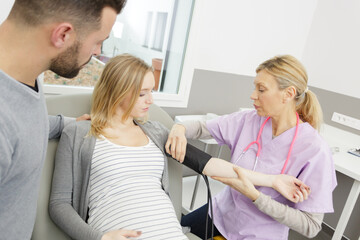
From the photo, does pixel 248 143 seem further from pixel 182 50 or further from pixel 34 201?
pixel 182 50

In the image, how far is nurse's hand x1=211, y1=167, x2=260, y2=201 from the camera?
41.9 inches

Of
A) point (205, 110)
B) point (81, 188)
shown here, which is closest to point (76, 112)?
point (81, 188)

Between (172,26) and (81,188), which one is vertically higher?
(172,26)

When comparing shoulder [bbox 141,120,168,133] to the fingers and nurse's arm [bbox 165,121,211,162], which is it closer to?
nurse's arm [bbox 165,121,211,162]

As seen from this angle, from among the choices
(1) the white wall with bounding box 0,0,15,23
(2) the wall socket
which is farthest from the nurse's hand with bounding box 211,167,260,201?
(2) the wall socket

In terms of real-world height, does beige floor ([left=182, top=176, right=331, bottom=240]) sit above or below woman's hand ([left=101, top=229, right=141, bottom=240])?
below

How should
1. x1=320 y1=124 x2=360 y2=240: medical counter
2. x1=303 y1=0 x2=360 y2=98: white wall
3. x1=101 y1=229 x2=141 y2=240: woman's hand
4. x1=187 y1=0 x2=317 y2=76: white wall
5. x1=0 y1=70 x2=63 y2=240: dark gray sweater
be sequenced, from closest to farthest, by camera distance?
x1=0 y1=70 x2=63 y2=240: dark gray sweater, x1=101 y1=229 x2=141 y2=240: woman's hand, x1=320 y1=124 x2=360 y2=240: medical counter, x1=187 y1=0 x2=317 y2=76: white wall, x1=303 y1=0 x2=360 y2=98: white wall

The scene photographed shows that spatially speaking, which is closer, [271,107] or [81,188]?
[81,188]

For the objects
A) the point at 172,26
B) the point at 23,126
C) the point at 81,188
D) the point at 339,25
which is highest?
the point at 339,25

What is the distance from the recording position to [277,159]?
1187 mm

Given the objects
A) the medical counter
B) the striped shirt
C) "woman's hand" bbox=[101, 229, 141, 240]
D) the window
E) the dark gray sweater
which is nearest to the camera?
the dark gray sweater

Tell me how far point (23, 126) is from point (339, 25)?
8.13 feet

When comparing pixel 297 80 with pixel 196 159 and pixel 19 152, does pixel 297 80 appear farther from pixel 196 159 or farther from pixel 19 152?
pixel 19 152

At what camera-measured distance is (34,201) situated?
0.77m
